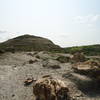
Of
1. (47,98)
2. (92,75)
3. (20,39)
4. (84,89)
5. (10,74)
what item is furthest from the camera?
(20,39)

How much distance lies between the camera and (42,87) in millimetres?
12453

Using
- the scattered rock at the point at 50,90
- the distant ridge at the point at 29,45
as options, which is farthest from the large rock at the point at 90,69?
the distant ridge at the point at 29,45

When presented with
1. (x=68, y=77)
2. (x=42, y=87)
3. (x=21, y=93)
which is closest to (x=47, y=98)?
(x=42, y=87)

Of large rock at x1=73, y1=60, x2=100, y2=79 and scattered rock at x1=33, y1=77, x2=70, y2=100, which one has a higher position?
large rock at x1=73, y1=60, x2=100, y2=79

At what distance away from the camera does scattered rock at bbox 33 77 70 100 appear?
39.6 feet

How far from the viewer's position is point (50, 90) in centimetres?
1209

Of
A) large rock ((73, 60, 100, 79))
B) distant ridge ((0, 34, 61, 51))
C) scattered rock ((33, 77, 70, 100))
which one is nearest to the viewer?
scattered rock ((33, 77, 70, 100))

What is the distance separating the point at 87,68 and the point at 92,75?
88cm

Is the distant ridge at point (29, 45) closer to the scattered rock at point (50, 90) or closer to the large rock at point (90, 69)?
the large rock at point (90, 69)

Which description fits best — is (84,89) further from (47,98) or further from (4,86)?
(4,86)

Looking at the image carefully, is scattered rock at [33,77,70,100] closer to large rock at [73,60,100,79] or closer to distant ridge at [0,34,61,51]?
large rock at [73,60,100,79]

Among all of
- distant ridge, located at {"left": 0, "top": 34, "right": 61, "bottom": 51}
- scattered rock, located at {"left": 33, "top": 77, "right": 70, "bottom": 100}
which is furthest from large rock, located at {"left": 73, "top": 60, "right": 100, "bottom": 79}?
distant ridge, located at {"left": 0, "top": 34, "right": 61, "bottom": 51}

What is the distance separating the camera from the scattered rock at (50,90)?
12.1 metres

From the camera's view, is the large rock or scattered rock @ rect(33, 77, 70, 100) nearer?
scattered rock @ rect(33, 77, 70, 100)
